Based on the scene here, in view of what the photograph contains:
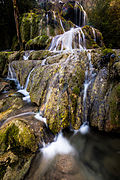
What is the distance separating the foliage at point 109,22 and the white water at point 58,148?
37.3 ft

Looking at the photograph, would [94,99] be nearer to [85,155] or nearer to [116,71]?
[116,71]

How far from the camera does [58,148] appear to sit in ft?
8.79

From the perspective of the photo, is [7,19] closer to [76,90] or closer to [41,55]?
[41,55]

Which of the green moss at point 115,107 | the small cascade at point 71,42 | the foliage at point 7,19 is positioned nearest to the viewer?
the green moss at point 115,107

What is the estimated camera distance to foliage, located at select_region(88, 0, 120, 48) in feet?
34.9

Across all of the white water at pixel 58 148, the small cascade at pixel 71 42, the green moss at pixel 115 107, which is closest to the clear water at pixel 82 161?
the white water at pixel 58 148

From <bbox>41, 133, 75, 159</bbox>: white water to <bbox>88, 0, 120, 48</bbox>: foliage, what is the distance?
37.3ft

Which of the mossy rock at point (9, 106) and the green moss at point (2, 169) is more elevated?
the mossy rock at point (9, 106)

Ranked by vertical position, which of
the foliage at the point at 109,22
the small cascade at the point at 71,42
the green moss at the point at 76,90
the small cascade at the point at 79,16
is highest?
the small cascade at the point at 79,16

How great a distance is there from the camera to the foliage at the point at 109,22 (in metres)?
10.6

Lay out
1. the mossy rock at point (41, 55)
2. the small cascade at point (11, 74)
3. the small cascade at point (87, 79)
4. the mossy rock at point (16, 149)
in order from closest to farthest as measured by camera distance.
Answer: the mossy rock at point (16, 149) < the small cascade at point (87, 79) < the mossy rock at point (41, 55) < the small cascade at point (11, 74)

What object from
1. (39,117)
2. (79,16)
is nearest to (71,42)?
(39,117)

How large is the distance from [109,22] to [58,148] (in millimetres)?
15496

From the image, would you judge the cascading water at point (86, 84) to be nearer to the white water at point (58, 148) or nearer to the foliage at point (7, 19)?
the white water at point (58, 148)
